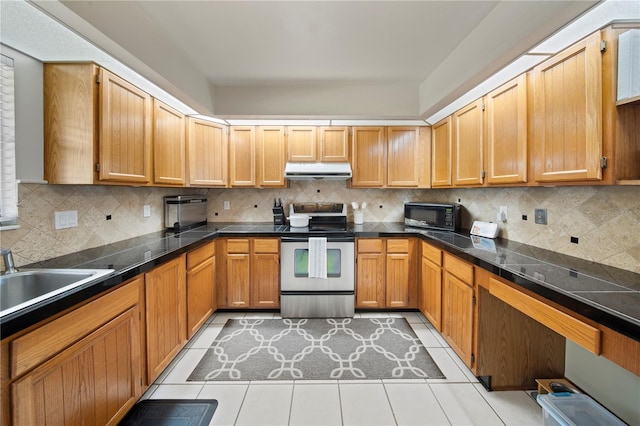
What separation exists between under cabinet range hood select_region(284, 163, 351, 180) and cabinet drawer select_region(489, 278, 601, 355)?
1.93 meters

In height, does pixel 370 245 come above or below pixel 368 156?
below

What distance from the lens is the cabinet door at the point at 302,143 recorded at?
3.25 metres

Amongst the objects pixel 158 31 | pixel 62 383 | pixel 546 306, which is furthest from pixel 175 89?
pixel 546 306

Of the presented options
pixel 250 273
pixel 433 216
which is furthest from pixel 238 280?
pixel 433 216

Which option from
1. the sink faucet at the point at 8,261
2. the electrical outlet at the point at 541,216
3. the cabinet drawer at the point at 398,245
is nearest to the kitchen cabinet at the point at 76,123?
the sink faucet at the point at 8,261

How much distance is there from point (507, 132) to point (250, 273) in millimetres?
2707

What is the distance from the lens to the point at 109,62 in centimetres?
170

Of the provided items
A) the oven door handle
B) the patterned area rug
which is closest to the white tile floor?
the patterned area rug

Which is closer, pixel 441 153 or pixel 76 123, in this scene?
pixel 76 123

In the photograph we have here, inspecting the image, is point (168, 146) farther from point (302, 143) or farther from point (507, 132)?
point (507, 132)

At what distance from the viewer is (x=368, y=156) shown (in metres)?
3.29

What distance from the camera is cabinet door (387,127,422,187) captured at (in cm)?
329

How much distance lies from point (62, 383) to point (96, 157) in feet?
4.16

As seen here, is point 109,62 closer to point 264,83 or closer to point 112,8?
point 112,8
